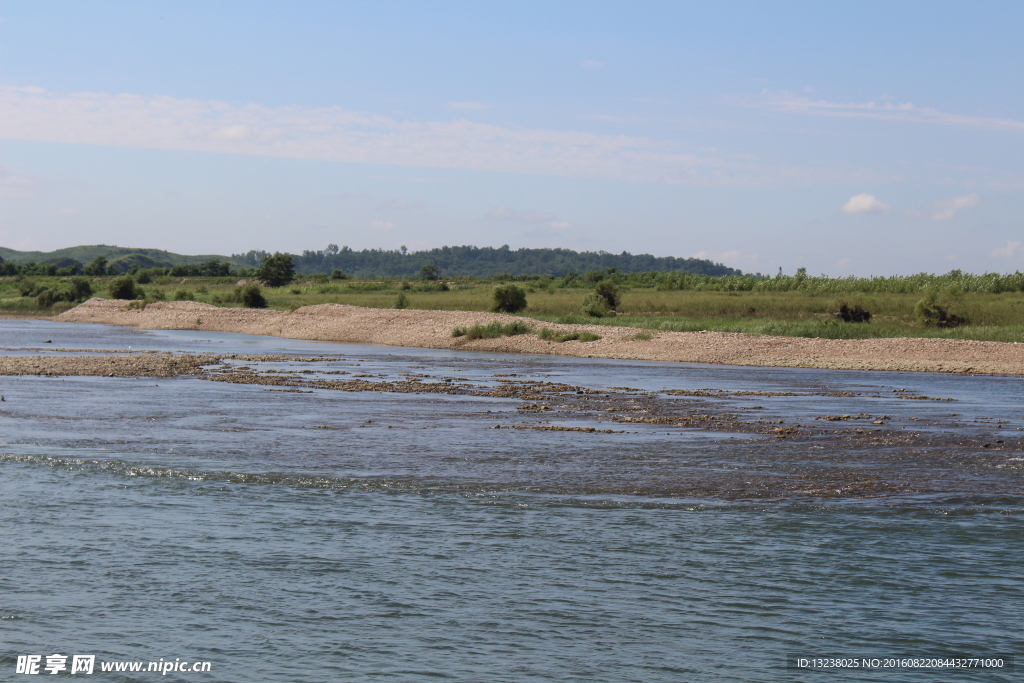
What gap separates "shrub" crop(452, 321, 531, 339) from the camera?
5441 centimetres

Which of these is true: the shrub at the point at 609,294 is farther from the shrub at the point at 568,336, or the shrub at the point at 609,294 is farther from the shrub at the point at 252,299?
the shrub at the point at 252,299

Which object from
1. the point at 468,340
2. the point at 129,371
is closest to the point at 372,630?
the point at 129,371

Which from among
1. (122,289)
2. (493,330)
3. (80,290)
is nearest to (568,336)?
(493,330)

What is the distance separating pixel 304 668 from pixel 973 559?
7.29 meters

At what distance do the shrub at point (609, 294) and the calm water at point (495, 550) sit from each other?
160 feet

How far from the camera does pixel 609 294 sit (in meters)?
69.6

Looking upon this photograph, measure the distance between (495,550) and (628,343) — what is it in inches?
1531

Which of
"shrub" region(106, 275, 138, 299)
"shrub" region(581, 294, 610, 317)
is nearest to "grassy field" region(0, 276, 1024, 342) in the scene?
"shrub" region(581, 294, 610, 317)

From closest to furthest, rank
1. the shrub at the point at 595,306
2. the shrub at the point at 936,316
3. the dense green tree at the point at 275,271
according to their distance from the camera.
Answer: the shrub at the point at 936,316
the shrub at the point at 595,306
the dense green tree at the point at 275,271

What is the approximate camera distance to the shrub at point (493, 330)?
2142 inches

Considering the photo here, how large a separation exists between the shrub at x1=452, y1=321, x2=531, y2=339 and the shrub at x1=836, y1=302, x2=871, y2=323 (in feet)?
64.5

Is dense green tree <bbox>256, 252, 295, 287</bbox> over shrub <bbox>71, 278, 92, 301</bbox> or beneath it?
over

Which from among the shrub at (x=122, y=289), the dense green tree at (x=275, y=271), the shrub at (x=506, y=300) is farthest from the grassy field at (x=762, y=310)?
the dense green tree at (x=275, y=271)

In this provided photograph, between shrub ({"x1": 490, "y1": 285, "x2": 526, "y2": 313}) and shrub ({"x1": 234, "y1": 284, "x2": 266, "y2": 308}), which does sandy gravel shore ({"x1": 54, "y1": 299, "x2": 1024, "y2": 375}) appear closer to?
shrub ({"x1": 490, "y1": 285, "x2": 526, "y2": 313})
